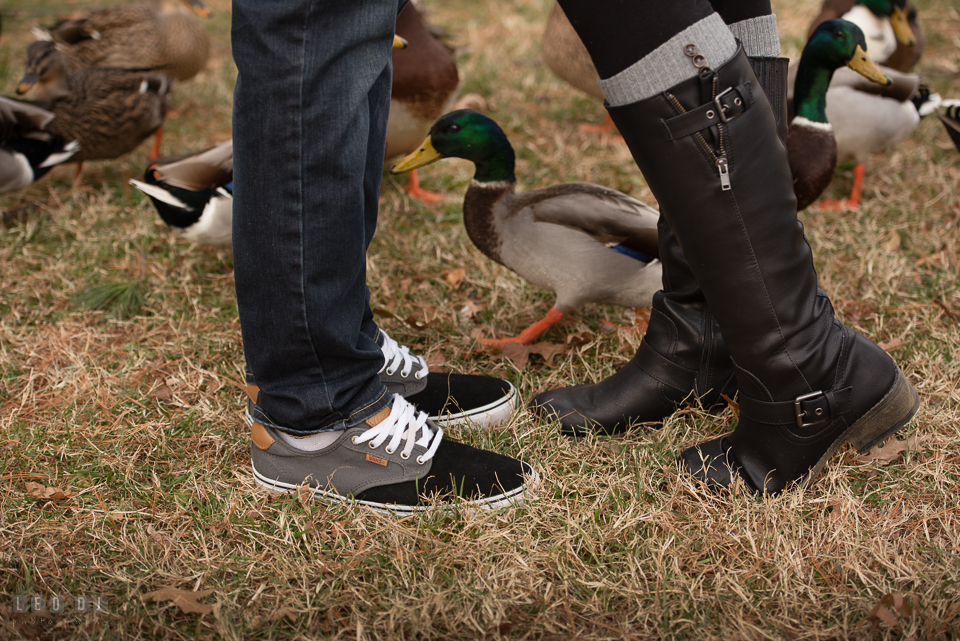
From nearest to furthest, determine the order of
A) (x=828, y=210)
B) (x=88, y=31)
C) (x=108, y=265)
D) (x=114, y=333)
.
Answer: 1. (x=114, y=333)
2. (x=108, y=265)
3. (x=828, y=210)
4. (x=88, y=31)

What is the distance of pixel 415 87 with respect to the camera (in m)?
3.38

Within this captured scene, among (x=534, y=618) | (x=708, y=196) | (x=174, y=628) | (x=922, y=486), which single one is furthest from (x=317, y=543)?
(x=922, y=486)

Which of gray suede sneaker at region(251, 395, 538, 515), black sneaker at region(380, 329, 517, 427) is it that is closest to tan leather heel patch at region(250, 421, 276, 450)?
gray suede sneaker at region(251, 395, 538, 515)

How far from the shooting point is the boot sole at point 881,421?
160 centimetres

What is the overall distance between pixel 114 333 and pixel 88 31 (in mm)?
3241

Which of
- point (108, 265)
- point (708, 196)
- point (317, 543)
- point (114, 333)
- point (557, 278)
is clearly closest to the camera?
point (708, 196)

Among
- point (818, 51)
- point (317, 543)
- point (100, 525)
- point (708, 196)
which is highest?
point (708, 196)

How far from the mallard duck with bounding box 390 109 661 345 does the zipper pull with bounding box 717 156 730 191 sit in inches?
39.2

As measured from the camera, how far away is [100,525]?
64.0 inches

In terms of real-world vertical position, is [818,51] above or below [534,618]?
above

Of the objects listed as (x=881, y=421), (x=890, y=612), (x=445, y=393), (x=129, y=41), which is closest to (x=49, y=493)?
(x=445, y=393)

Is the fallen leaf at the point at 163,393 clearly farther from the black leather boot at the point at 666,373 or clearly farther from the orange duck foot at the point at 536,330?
the black leather boot at the point at 666,373

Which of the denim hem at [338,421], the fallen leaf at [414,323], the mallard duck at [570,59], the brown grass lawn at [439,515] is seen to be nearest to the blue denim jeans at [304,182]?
the denim hem at [338,421]

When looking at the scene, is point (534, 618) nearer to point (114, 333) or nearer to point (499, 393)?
point (499, 393)
